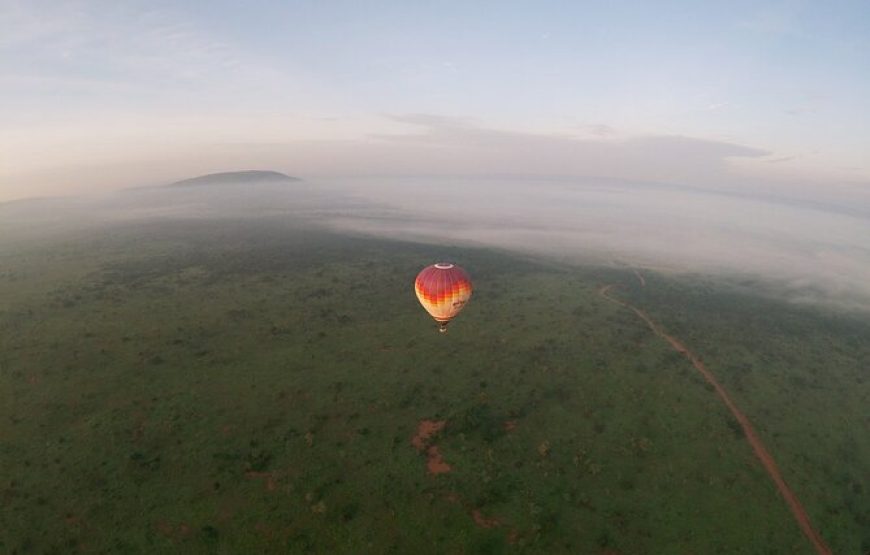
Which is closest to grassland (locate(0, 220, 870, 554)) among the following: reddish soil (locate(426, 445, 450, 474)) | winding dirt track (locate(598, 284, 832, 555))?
reddish soil (locate(426, 445, 450, 474))

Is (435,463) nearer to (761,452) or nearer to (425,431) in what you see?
(425,431)

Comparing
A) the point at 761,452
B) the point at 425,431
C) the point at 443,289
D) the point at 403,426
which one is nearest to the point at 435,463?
the point at 425,431

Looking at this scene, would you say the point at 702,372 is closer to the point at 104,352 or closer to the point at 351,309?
the point at 351,309

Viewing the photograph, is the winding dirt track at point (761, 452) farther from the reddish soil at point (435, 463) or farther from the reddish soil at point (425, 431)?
the reddish soil at point (425, 431)

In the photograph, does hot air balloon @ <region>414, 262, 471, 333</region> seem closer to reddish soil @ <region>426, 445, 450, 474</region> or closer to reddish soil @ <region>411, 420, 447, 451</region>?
reddish soil @ <region>411, 420, 447, 451</region>

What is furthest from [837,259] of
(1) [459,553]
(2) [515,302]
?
(1) [459,553]
